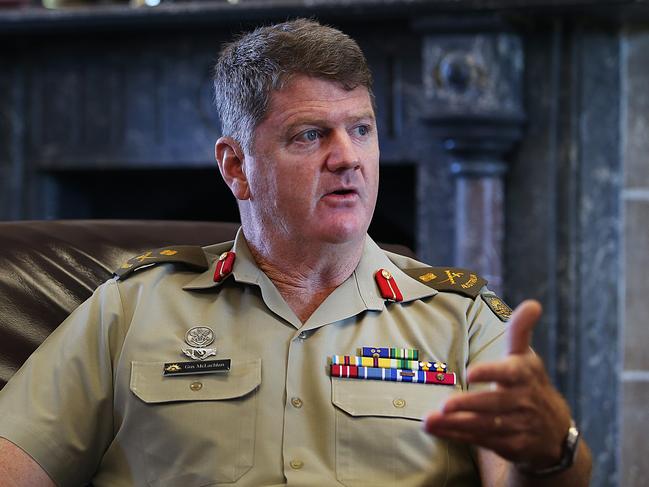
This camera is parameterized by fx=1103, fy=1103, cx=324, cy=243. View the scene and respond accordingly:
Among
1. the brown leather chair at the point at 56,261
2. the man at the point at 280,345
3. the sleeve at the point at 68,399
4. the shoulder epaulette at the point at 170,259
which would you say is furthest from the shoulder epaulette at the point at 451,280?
the sleeve at the point at 68,399

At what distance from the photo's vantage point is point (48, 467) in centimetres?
153

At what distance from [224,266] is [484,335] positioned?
1.31 feet

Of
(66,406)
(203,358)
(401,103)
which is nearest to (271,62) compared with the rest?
(203,358)

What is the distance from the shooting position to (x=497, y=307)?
1623mm

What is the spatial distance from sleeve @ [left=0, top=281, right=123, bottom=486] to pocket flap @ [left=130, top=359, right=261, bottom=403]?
0.06 m

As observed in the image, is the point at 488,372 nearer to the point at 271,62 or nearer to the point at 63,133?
the point at 271,62

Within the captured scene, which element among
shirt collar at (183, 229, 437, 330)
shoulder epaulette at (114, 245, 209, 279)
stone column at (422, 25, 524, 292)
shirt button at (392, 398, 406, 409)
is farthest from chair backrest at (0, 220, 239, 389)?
stone column at (422, 25, 524, 292)

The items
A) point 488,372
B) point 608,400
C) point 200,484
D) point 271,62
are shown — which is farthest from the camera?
point 608,400

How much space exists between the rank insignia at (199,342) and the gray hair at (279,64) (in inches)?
11.1

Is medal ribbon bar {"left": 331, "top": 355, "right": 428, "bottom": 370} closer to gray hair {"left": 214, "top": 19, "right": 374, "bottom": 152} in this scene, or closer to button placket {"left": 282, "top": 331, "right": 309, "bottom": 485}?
button placket {"left": 282, "top": 331, "right": 309, "bottom": 485}

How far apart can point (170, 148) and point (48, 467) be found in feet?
6.01

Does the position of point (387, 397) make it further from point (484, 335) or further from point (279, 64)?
point (279, 64)

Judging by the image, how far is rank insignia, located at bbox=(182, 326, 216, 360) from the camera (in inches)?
61.8

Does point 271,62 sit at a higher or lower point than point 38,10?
lower
